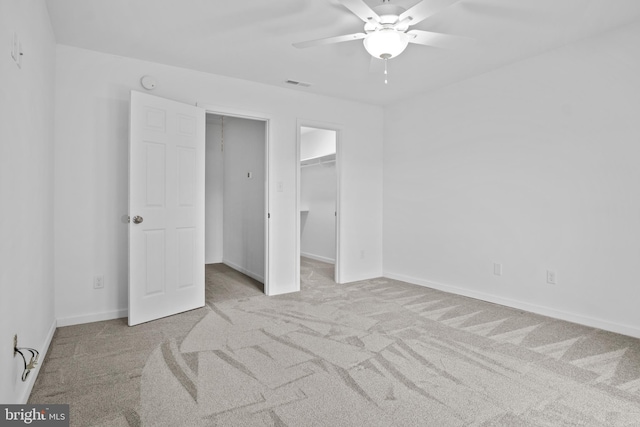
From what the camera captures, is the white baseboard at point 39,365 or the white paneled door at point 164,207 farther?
the white paneled door at point 164,207

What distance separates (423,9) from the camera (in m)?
2.01

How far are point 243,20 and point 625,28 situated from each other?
3.01 metres

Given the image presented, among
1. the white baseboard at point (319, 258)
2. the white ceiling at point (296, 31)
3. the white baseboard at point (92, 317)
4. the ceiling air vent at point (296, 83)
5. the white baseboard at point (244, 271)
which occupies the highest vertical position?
the ceiling air vent at point (296, 83)

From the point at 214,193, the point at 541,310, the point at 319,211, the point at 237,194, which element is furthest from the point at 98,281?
the point at 541,310

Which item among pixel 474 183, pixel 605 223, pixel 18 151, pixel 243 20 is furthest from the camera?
pixel 474 183

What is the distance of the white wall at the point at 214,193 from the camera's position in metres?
6.19

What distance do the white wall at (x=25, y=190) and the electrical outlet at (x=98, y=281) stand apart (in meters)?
0.39

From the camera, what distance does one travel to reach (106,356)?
7.61 ft

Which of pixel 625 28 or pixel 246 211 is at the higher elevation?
pixel 625 28

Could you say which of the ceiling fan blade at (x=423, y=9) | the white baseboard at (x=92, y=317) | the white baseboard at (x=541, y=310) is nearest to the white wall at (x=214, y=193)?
the white baseboard at (x=92, y=317)

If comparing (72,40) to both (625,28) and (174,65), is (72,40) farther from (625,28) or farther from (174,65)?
(625,28)

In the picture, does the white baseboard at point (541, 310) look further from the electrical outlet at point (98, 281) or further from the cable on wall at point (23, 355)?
the cable on wall at point (23, 355)

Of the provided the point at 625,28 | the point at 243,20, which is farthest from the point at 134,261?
the point at 625,28

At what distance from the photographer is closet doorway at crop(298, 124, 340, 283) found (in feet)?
20.1
